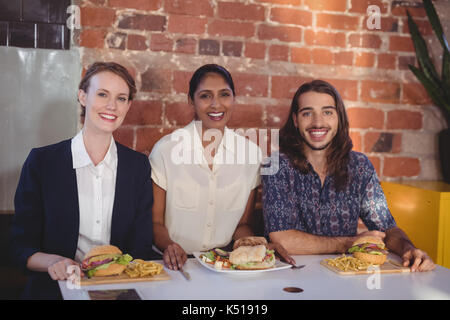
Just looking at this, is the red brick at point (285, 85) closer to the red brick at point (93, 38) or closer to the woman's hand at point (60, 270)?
the red brick at point (93, 38)

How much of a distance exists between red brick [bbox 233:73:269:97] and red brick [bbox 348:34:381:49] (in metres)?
0.58

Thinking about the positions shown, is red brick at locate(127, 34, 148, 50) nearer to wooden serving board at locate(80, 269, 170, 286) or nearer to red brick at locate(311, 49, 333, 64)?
red brick at locate(311, 49, 333, 64)

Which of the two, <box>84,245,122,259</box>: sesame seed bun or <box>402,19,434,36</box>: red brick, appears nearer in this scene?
<box>84,245,122,259</box>: sesame seed bun

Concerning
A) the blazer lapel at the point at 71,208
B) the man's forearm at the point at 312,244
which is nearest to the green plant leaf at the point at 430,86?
the man's forearm at the point at 312,244

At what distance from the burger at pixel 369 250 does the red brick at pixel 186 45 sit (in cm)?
134

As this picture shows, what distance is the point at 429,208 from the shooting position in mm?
2490

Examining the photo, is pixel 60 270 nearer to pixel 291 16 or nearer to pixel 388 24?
pixel 291 16

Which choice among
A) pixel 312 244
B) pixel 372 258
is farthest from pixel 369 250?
pixel 312 244

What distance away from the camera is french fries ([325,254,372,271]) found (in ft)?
5.09

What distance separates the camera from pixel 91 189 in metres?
1.93

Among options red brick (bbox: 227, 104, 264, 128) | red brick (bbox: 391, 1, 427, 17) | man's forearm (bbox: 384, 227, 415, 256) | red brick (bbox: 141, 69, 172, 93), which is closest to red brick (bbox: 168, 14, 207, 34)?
red brick (bbox: 141, 69, 172, 93)

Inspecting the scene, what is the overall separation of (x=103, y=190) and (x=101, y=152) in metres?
0.17

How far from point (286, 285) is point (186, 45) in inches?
59.5

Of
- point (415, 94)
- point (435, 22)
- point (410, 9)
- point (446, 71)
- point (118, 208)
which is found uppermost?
point (410, 9)
